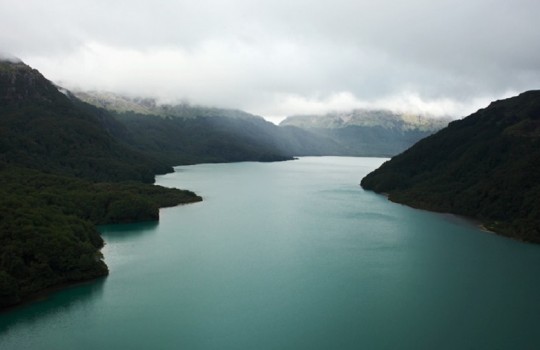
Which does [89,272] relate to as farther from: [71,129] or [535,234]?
[71,129]

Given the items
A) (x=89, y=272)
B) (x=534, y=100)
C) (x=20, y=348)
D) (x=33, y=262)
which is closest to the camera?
(x=20, y=348)

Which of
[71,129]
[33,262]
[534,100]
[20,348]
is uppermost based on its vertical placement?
[534,100]

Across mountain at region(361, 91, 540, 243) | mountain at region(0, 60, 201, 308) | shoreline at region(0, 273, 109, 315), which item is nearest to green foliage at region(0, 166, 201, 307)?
mountain at region(0, 60, 201, 308)

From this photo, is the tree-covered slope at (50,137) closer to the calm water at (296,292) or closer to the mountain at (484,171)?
the calm water at (296,292)

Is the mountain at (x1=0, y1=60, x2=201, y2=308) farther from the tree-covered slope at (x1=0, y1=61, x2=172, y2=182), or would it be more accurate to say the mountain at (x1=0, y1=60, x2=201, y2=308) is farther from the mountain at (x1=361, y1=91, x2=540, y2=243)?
the mountain at (x1=361, y1=91, x2=540, y2=243)

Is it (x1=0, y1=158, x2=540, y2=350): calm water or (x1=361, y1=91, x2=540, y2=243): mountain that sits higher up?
(x1=361, y1=91, x2=540, y2=243): mountain

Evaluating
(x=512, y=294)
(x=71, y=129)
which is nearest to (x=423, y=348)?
(x=512, y=294)

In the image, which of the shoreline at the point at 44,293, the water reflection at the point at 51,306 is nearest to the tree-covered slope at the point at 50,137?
the shoreline at the point at 44,293
